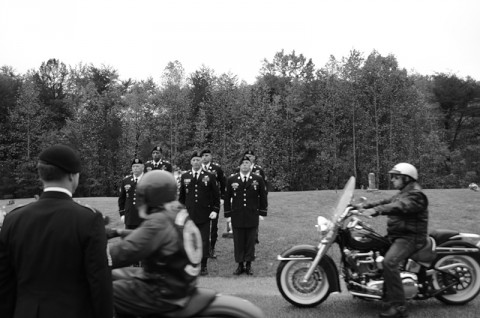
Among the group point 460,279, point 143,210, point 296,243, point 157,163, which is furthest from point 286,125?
point 143,210

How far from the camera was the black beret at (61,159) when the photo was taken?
9.98 feet

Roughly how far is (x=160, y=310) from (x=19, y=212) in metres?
1.27

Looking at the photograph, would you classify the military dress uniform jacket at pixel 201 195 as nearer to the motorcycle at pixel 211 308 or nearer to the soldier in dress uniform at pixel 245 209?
the soldier in dress uniform at pixel 245 209

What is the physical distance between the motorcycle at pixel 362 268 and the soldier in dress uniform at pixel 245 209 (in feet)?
9.54

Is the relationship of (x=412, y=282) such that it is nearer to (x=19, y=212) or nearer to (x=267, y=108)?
(x=19, y=212)

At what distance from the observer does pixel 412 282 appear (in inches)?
251

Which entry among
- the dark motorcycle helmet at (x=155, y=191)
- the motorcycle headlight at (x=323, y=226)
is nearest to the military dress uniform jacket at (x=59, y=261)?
the dark motorcycle helmet at (x=155, y=191)

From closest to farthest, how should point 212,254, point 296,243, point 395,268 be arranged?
point 395,268, point 212,254, point 296,243

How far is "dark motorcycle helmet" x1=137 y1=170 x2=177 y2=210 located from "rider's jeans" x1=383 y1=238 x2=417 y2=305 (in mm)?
3638

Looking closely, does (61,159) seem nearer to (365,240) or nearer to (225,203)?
(365,240)

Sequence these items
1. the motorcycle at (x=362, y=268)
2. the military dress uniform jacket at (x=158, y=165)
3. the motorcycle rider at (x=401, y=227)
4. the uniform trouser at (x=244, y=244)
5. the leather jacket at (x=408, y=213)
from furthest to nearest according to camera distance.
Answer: the military dress uniform jacket at (x=158, y=165), the uniform trouser at (x=244, y=244), the motorcycle at (x=362, y=268), the leather jacket at (x=408, y=213), the motorcycle rider at (x=401, y=227)

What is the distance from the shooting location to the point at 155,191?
3.70 meters

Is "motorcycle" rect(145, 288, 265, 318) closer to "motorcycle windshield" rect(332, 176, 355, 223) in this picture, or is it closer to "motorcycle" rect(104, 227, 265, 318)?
"motorcycle" rect(104, 227, 265, 318)

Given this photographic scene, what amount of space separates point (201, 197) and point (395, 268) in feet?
15.2
